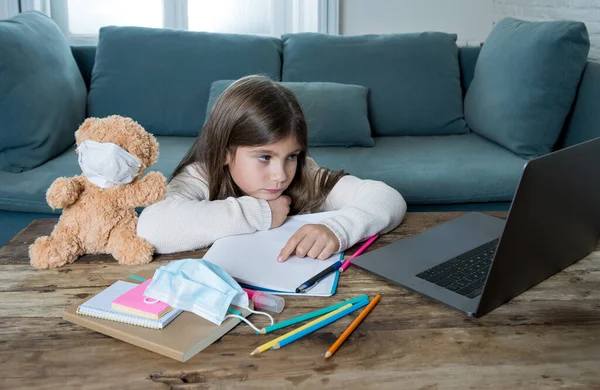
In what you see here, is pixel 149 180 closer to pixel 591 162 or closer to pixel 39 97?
pixel 591 162

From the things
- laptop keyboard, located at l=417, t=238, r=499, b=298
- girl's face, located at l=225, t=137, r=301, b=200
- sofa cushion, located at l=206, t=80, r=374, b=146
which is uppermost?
girl's face, located at l=225, t=137, r=301, b=200

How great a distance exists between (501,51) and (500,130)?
1.07 ft

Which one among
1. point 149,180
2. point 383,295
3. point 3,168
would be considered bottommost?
point 3,168

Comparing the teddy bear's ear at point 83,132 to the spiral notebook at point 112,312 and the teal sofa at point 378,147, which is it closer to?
the spiral notebook at point 112,312

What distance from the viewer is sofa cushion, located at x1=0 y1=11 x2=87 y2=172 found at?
7.17 feet

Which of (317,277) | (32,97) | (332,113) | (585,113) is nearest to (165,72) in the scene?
(32,97)

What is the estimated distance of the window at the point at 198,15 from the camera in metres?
3.33

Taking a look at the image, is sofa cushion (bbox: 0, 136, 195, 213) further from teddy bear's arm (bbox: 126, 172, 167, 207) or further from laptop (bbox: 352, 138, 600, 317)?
laptop (bbox: 352, 138, 600, 317)

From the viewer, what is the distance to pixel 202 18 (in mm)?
3381

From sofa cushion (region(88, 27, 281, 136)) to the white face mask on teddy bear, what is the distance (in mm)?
1624

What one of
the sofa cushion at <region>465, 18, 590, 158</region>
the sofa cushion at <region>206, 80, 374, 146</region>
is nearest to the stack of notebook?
the sofa cushion at <region>206, 80, 374, 146</region>

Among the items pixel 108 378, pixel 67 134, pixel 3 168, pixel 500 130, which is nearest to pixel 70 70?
pixel 67 134

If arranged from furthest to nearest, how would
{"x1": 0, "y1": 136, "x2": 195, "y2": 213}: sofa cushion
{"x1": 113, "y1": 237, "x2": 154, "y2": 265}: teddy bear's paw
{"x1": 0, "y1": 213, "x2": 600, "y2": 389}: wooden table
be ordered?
{"x1": 0, "y1": 136, "x2": 195, "y2": 213}: sofa cushion
{"x1": 113, "y1": 237, "x2": 154, "y2": 265}: teddy bear's paw
{"x1": 0, "y1": 213, "x2": 600, "y2": 389}: wooden table

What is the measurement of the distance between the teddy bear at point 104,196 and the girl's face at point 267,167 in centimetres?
26
